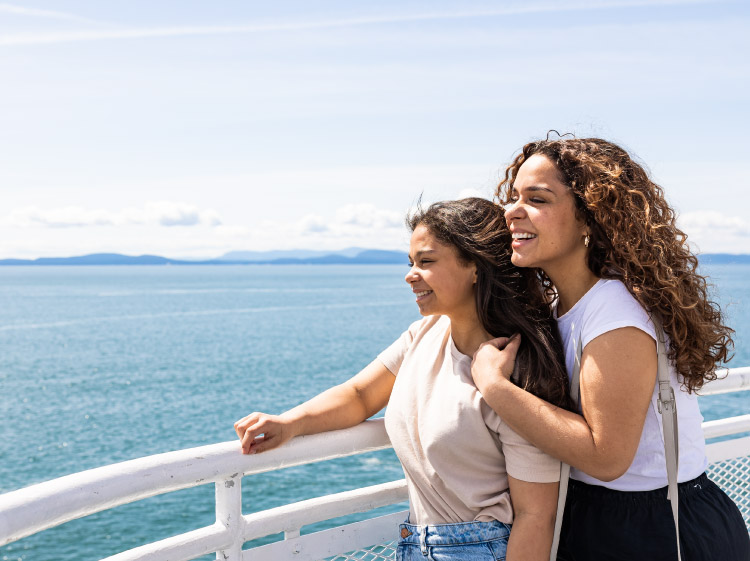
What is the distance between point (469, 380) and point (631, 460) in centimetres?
48

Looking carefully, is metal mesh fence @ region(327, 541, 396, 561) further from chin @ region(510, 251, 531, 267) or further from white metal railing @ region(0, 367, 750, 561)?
chin @ region(510, 251, 531, 267)

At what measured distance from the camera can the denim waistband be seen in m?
2.06

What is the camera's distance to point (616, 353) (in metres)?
1.93

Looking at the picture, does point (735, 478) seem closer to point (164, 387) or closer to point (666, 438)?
point (666, 438)

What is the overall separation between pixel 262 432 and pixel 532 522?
790 millimetres

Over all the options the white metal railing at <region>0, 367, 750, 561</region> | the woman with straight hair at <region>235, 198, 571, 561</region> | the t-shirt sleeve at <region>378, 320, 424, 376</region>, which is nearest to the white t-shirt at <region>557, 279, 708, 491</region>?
the woman with straight hair at <region>235, 198, 571, 561</region>

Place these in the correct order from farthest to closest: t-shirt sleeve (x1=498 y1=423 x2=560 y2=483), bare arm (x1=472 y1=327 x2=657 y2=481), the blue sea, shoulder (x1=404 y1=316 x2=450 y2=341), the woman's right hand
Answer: the blue sea < shoulder (x1=404 y1=316 x2=450 y2=341) < the woman's right hand < t-shirt sleeve (x1=498 y1=423 x2=560 y2=483) < bare arm (x1=472 y1=327 x2=657 y2=481)

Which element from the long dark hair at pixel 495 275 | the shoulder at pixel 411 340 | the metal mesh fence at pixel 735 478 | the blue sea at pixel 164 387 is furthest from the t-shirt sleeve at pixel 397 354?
the metal mesh fence at pixel 735 478

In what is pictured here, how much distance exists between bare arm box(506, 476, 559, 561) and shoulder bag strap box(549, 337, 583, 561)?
16 millimetres

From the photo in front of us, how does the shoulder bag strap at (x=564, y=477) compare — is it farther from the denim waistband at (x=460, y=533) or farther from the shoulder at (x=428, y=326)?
the shoulder at (x=428, y=326)

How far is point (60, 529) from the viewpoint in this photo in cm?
2042

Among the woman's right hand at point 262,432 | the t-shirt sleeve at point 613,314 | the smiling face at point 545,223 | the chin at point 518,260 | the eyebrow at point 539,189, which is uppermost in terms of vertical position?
the eyebrow at point 539,189

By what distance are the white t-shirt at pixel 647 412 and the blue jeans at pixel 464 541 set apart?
29 cm

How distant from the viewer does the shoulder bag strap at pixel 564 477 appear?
202 centimetres
